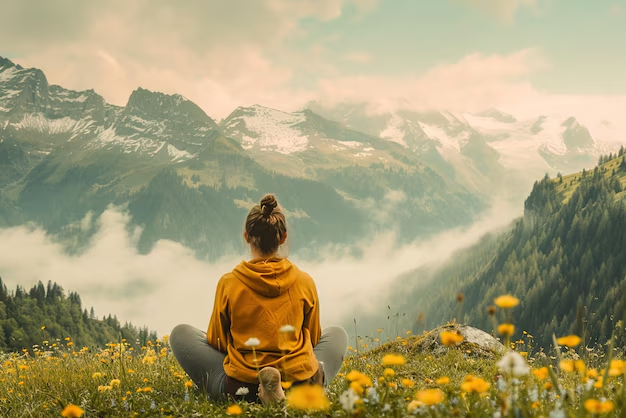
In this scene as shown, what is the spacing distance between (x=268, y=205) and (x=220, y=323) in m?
1.29

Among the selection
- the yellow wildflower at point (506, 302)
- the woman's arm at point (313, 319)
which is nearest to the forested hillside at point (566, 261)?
the woman's arm at point (313, 319)

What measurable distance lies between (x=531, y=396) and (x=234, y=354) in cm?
282

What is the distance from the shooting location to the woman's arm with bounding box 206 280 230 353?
5195 mm

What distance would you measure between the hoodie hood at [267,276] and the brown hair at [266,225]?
16 centimetres

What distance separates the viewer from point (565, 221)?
172625 mm

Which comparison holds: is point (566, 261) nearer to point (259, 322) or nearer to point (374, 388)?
point (259, 322)

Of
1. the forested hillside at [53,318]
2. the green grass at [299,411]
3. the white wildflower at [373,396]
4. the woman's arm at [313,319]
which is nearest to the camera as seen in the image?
the green grass at [299,411]

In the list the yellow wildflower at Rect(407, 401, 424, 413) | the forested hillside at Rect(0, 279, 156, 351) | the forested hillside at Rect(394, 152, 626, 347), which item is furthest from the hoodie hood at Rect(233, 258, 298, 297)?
the forested hillside at Rect(0, 279, 156, 351)

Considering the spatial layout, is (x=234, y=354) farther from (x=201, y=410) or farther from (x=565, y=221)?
(x=565, y=221)

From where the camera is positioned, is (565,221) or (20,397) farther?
(565,221)

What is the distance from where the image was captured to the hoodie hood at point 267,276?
5.00 m

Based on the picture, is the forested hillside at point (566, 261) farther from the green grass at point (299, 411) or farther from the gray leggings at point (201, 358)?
the gray leggings at point (201, 358)

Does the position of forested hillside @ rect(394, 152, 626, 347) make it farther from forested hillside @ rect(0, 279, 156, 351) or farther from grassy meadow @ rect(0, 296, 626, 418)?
grassy meadow @ rect(0, 296, 626, 418)

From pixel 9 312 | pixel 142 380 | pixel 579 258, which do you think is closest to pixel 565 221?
pixel 579 258
